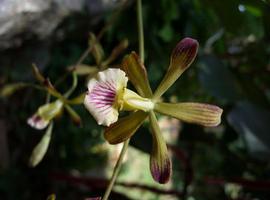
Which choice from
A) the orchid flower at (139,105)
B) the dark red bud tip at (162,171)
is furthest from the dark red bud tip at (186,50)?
the dark red bud tip at (162,171)

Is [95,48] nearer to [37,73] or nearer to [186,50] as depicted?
[37,73]

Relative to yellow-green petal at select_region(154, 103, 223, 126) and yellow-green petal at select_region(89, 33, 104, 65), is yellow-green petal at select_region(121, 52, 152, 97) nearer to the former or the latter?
yellow-green petal at select_region(154, 103, 223, 126)

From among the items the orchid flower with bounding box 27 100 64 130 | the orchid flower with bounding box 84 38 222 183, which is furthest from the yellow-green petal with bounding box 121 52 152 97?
the orchid flower with bounding box 27 100 64 130

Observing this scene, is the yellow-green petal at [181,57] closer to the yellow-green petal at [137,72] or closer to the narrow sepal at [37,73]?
the yellow-green petal at [137,72]

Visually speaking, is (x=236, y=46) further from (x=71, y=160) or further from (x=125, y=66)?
(x=125, y=66)

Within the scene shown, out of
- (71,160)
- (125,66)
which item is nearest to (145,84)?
(125,66)

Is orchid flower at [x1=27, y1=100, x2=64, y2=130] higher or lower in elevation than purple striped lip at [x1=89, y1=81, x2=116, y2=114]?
lower

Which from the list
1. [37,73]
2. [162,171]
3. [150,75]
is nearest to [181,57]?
[162,171]

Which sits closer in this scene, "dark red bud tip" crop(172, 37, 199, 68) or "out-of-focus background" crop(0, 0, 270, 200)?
"dark red bud tip" crop(172, 37, 199, 68)
